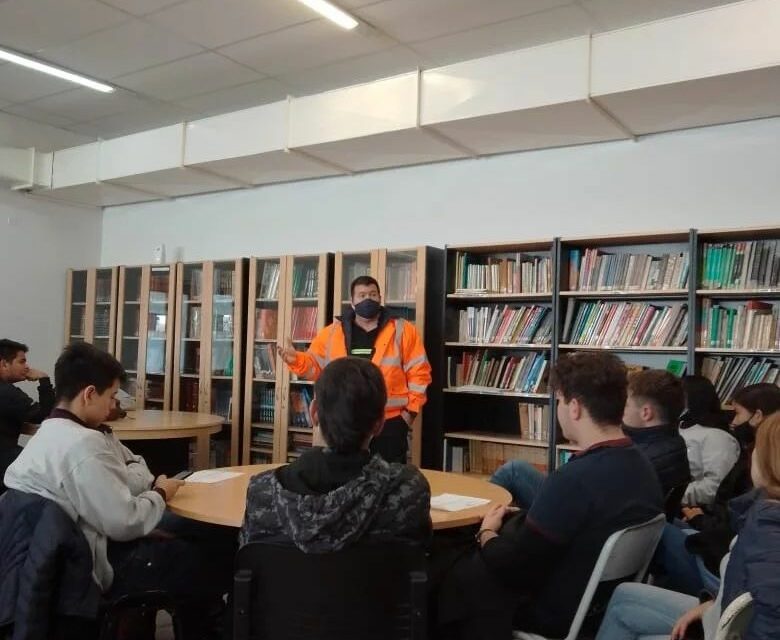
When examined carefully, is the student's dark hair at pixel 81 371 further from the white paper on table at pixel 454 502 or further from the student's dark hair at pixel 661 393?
the student's dark hair at pixel 661 393

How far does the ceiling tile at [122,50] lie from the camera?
4562mm

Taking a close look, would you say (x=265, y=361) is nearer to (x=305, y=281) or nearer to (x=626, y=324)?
(x=305, y=281)

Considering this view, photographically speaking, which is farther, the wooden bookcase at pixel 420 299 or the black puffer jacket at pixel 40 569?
the wooden bookcase at pixel 420 299

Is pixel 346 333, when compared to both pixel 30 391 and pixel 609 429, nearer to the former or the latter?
pixel 609 429

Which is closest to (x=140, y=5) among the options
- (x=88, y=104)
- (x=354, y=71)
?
(x=354, y=71)

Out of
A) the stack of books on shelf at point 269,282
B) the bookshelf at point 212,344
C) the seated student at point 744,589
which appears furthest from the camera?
the bookshelf at point 212,344

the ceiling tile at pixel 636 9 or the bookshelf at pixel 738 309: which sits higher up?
the ceiling tile at pixel 636 9

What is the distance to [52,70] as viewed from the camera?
519 centimetres

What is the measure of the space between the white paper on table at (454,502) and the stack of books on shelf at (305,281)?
10.4ft

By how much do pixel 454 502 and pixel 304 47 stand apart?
10.8 ft

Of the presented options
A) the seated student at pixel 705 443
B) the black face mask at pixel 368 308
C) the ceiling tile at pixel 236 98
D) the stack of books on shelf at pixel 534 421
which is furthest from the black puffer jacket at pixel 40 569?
the ceiling tile at pixel 236 98

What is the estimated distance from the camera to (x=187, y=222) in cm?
687

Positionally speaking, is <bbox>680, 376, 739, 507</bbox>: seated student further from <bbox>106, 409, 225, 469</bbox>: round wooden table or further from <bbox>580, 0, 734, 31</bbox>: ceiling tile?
<bbox>106, 409, 225, 469</bbox>: round wooden table

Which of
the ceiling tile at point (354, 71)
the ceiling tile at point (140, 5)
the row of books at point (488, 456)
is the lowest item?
the row of books at point (488, 456)
